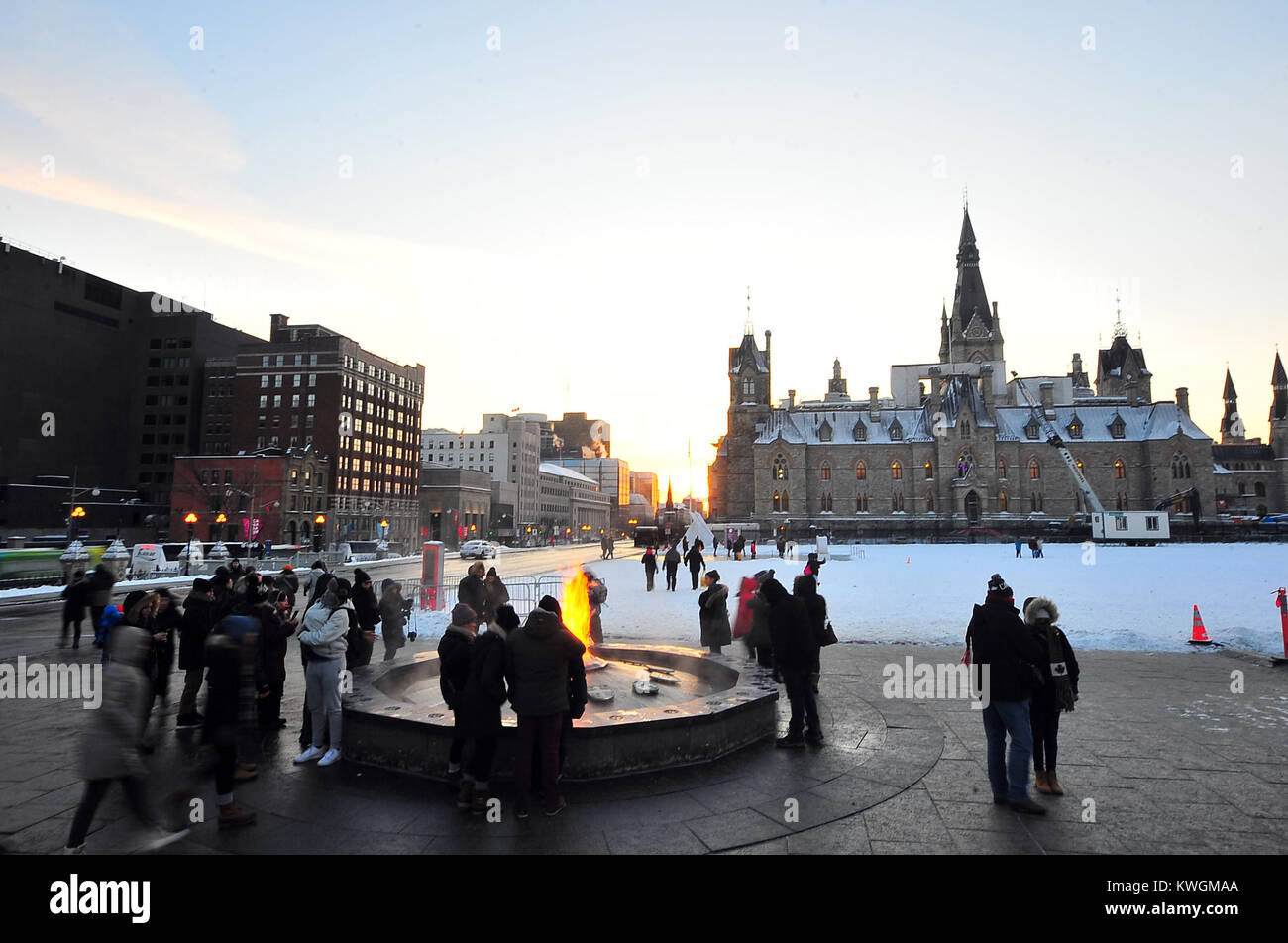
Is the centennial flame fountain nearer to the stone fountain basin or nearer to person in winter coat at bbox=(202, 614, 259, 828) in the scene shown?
the stone fountain basin

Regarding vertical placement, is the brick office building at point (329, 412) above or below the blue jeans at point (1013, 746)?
above

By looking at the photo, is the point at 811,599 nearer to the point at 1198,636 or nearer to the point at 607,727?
the point at 607,727

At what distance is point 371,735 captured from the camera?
23.2 ft

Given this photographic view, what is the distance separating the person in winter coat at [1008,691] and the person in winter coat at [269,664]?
768 cm

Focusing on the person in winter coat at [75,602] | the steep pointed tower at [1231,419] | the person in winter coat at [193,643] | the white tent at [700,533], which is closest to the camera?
the person in winter coat at [193,643]

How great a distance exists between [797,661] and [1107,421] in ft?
301

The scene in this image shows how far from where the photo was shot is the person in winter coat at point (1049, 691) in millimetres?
6328

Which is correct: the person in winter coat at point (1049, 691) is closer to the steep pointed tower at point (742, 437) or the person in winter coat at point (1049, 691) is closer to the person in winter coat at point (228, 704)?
the person in winter coat at point (228, 704)

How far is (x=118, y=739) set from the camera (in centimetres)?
495

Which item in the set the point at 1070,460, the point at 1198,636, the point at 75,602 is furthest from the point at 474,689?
the point at 1070,460

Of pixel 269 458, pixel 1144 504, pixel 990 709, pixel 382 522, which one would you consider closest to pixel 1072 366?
pixel 1144 504

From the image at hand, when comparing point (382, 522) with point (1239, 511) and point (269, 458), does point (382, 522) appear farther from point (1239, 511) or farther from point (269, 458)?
point (1239, 511)

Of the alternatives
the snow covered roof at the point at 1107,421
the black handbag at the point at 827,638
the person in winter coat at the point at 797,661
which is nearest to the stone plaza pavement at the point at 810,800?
the person in winter coat at the point at 797,661
